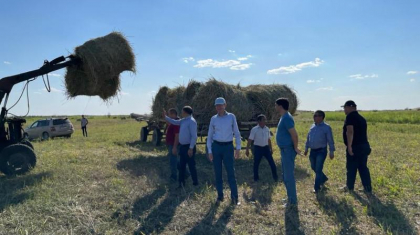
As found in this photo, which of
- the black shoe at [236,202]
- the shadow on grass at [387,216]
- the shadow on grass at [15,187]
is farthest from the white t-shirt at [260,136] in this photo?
the shadow on grass at [15,187]

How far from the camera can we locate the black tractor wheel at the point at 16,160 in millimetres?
7105

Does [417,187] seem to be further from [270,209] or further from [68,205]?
[68,205]

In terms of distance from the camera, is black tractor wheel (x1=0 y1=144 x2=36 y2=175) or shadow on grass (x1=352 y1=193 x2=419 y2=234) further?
black tractor wheel (x1=0 y1=144 x2=36 y2=175)

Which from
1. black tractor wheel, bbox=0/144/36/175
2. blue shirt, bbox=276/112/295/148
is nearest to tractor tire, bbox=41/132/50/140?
black tractor wheel, bbox=0/144/36/175

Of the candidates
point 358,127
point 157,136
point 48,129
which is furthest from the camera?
point 48,129

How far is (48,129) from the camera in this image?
1919cm

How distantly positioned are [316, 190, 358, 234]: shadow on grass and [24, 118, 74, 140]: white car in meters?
17.8

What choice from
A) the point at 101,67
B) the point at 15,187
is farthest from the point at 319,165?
the point at 15,187

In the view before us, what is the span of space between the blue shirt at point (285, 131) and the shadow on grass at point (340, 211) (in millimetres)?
1249

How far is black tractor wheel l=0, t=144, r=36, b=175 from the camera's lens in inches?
280

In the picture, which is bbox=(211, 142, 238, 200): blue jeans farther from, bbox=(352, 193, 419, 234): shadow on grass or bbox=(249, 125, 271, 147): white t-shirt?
bbox=(352, 193, 419, 234): shadow on grass

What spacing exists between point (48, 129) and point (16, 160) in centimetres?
1313

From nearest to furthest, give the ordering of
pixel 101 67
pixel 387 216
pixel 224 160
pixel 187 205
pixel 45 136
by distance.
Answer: pixel 387 216, pixel 187 205, pixel 224 160, pixel 101 67, pixel 45 136

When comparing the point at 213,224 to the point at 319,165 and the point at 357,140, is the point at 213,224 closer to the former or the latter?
the point at 319,165
